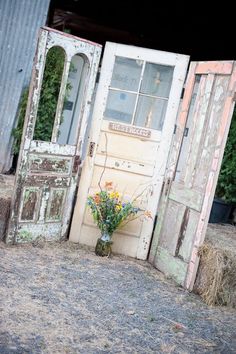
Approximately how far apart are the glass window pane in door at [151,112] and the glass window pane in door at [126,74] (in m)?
0.19

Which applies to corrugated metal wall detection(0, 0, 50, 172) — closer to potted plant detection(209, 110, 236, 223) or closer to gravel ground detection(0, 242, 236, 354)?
gravel ground detection(0, 242, 236, 354)

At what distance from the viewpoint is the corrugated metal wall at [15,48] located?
5.92 m

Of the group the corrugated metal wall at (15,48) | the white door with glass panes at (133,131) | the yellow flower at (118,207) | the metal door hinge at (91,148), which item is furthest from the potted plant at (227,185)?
the corrugated metal wall at (15,48)

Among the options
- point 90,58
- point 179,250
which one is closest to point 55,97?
point 90,58

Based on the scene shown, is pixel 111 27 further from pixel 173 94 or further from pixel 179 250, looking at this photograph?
pixel 179 250

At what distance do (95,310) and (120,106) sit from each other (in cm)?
235

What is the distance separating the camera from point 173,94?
4.73m

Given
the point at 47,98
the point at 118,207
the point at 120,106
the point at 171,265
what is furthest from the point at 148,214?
the point at 47,98

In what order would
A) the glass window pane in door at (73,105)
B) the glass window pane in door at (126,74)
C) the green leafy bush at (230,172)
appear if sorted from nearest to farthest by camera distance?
the glass window pane in door at (126,74), the green leafy bush at (230,172), the glass window pane in door at (73,105)

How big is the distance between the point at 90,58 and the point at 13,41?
179cm

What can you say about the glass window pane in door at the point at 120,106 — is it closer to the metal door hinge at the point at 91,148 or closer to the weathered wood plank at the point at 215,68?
the metal door hinge at the point at 91,148

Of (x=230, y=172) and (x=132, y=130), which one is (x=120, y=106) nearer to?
(x=132, y=130)

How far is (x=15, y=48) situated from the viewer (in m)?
6.00

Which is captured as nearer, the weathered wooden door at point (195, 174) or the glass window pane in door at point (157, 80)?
the weathered wooden door at point (195, 174)
